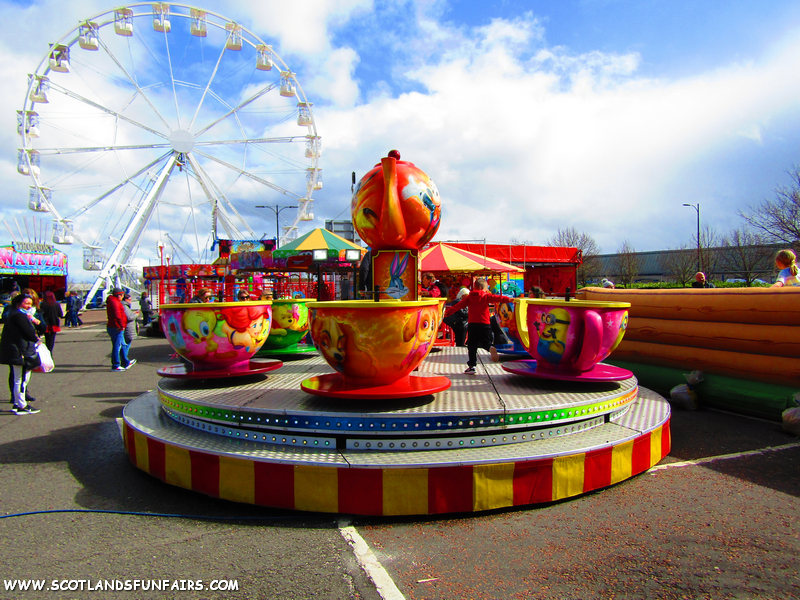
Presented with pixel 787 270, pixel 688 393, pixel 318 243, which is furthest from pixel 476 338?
pixel 318 243

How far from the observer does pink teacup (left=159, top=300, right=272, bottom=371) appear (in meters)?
4.43

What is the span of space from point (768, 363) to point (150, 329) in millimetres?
19417

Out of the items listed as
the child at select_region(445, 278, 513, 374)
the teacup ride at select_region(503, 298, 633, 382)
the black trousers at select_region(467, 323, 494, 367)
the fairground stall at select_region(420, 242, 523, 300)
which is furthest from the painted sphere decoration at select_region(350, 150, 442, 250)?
the fairground stall at select_region(420, 242, 523, 300)

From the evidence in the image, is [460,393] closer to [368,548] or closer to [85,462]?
[368,548]

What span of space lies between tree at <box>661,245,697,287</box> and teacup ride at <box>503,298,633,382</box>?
3852cm

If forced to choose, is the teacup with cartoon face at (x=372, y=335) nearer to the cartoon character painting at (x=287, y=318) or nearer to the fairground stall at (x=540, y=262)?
the cartoon character painting at (x=287, y=318)

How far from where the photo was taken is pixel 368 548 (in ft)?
8.81

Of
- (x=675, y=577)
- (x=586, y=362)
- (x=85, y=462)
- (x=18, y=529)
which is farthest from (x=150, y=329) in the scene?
(x=675, y=577)

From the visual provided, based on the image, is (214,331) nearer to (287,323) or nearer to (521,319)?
(287,323)

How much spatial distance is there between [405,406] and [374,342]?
21.5 inches

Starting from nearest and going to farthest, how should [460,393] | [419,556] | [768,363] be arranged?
[419,556] < [460,393] < [768,363]

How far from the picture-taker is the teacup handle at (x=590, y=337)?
397 cm

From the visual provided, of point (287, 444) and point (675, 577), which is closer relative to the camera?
point (675, 577)

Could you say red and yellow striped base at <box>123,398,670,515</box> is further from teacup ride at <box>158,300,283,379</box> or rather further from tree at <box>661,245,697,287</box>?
tree at <box>661,245,697,287</box>
